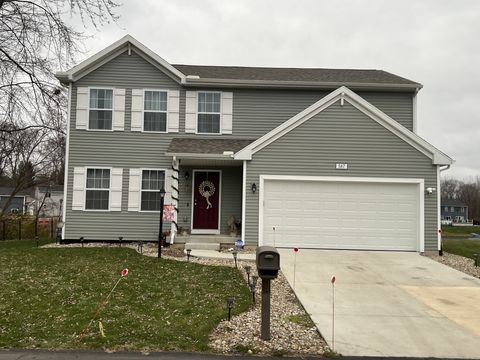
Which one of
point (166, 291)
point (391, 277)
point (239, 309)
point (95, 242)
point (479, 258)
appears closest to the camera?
point (239, 309)

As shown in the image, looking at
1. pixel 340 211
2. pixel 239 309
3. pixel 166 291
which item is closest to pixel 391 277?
pixel 340 211

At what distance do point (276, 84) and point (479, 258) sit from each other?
28.6 feet

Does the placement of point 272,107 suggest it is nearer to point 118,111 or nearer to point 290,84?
point 290,84

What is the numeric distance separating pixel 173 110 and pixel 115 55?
9.39 feet

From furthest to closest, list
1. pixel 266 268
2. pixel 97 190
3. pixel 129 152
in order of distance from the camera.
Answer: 1. pixel 129 152
2. pixel 97 190
3. pixel 266 268

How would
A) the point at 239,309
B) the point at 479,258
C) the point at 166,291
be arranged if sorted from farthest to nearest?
the point at 479,258 → the point at 166,291 → the point at 239,309

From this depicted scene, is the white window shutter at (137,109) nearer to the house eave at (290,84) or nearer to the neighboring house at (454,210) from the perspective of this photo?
the house eave at (290,84)

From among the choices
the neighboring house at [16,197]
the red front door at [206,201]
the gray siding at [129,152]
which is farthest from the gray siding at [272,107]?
the neighboring house at [16,197]

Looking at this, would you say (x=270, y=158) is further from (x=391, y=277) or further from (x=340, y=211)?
(x=391, y=277)

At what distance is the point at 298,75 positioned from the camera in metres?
Result: 15.1

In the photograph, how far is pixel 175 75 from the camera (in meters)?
13.6

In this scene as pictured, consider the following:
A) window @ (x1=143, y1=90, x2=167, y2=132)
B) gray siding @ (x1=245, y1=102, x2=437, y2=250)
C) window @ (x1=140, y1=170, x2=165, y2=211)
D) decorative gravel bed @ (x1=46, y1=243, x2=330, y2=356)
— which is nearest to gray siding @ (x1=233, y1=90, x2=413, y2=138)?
gray siding @ (x1=245, y1=102, x2=437, y2=250)

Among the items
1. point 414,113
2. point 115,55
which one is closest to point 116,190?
point 115,55

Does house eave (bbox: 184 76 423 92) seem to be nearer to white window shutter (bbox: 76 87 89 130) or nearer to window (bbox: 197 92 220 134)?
window (bbox: 197 92 220 134)
